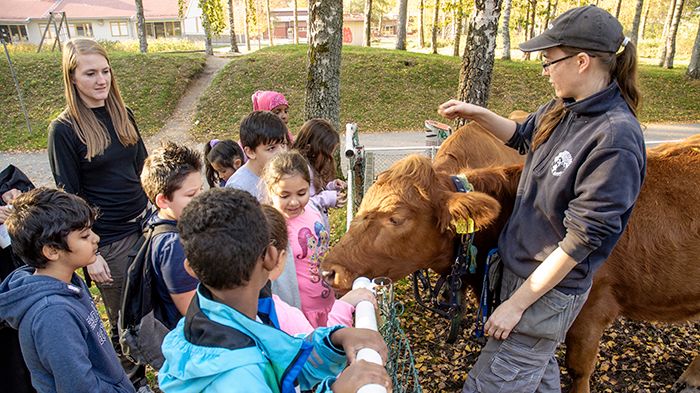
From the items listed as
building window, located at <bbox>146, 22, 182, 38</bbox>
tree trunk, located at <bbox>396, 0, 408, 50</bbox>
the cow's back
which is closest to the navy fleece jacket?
the cow's back

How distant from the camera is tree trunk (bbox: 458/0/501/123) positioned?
20.6 ft

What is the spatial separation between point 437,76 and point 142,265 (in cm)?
1731

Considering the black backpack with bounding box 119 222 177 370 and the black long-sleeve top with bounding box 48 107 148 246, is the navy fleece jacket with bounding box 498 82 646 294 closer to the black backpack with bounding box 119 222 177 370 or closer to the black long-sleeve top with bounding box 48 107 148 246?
the black backpack with bounding box 119 222 177 370

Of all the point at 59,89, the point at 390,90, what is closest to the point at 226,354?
the point at 390,90

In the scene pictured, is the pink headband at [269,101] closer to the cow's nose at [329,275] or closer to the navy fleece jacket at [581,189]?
the cow's nose at [329,275]

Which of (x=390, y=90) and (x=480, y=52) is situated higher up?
(x=480, y=52)

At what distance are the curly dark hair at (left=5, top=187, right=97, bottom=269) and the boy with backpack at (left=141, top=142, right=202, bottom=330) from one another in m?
0.40

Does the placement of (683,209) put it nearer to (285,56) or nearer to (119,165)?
(119,165)

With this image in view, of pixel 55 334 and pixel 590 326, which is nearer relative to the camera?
pixel 55 334

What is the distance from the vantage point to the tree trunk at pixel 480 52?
6.27 metres

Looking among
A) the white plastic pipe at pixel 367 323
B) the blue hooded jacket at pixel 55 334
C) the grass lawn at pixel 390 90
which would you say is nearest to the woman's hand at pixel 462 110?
the white plastic pipe at pixel 367 323

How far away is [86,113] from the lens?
124 inches

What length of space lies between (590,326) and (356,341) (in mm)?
2166

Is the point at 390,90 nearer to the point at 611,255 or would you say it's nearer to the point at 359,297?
the point at 611,255
